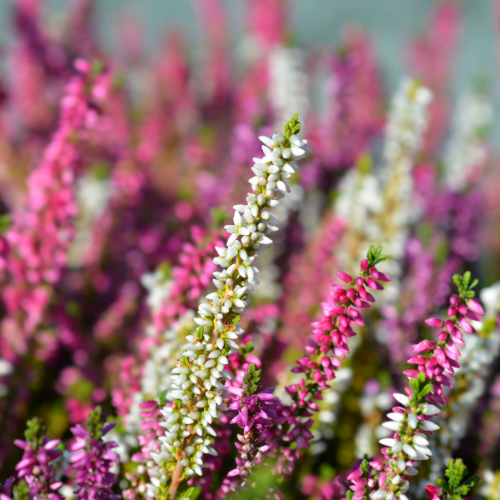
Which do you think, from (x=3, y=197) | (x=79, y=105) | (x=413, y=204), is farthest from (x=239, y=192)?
(x=3, y=197)

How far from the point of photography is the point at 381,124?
12.9 feet

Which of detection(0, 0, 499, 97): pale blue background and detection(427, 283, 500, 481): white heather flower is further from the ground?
detection(0, 0, 499, 97): pale blue background

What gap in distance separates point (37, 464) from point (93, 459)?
0.39ft

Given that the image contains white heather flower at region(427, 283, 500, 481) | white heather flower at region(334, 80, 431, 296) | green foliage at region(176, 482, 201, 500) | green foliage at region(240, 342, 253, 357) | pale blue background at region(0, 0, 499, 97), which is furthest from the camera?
pale blue background at region(0, 0, 499, 97)

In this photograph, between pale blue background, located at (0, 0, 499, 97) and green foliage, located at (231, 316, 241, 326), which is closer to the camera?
green foliage, located at (231, 316, 241, 326)

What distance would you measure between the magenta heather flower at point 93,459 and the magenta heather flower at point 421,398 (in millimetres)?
589

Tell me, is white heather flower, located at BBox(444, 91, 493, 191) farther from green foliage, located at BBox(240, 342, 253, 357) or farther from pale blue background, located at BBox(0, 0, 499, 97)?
pale blue background, located at BBox(0, 0, 499, 97)

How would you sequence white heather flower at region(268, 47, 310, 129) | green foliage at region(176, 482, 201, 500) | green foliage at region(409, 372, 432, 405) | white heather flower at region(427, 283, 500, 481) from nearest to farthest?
green foliage at region(409, 372, 432, 405) → green foliage at region(176, 482, 201, 500) → white heather flower at region(427, 283, 500, 481) → white heather flower at region(268, 47, 310, 129)

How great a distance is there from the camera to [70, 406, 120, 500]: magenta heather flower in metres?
1.18

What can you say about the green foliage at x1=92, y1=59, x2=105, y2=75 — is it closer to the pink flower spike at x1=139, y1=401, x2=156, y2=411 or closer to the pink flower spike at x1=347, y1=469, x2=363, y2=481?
the pink flower spike at x1=139, y1=401, x2=156, y2=411

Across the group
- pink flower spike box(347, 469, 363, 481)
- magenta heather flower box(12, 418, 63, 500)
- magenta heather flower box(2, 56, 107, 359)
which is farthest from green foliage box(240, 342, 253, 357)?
magenta heather flower box(2, 56, 107, 359)

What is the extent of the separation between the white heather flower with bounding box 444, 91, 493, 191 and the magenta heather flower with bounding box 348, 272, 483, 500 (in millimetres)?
1885

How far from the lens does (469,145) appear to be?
137 inches

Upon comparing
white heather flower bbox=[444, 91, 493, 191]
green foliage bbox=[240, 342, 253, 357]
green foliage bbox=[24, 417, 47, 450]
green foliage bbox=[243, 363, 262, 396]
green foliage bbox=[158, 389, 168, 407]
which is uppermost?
white heather flower bbox=[444, 91, 493, 191]
